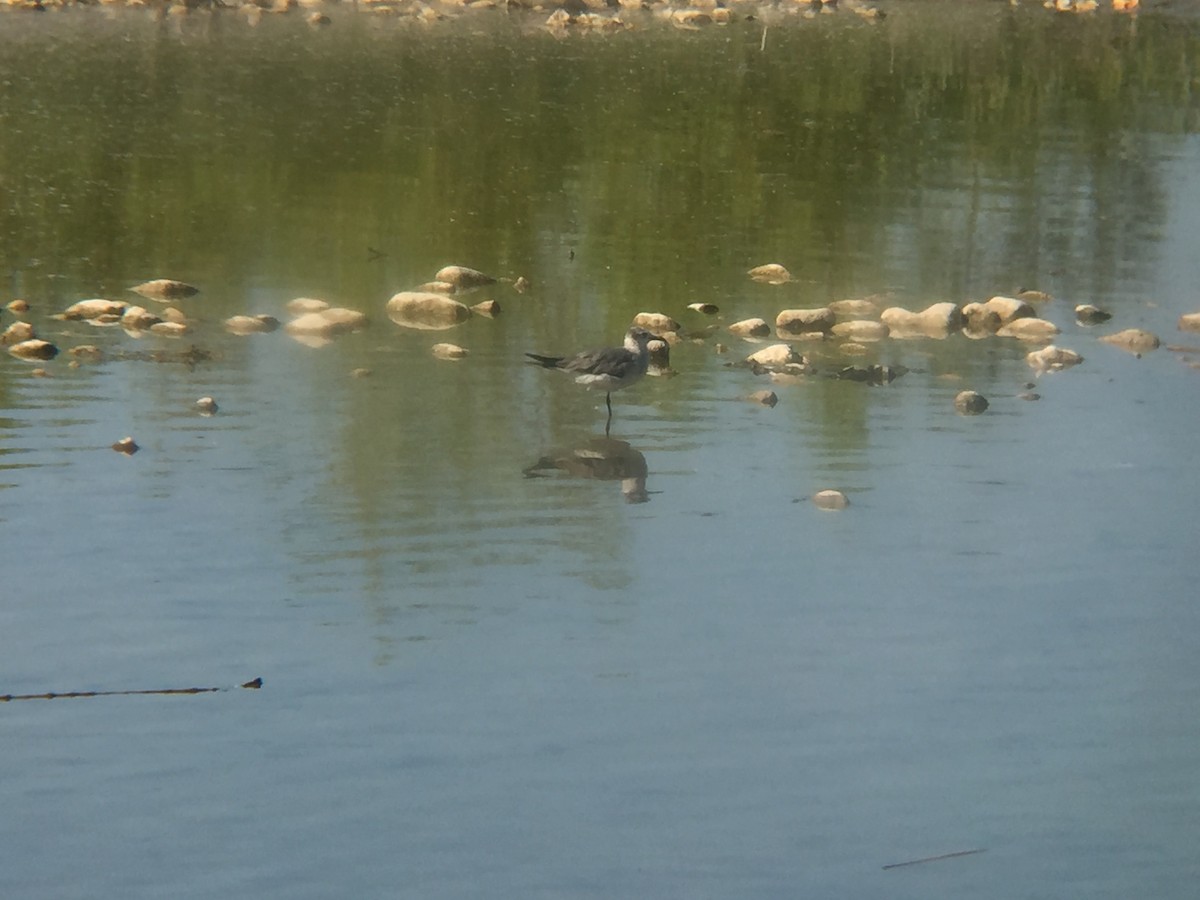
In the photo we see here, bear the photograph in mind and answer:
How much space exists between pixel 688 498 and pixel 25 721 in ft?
15.4

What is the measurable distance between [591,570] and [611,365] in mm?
3405

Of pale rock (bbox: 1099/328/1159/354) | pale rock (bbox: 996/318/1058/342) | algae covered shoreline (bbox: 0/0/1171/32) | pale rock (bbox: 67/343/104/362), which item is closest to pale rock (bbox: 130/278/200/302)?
pale rock (bbox: 67/343/104/362)

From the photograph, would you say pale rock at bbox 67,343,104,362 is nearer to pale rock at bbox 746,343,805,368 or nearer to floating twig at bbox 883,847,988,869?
pale rock at bbox 746,343,805,368

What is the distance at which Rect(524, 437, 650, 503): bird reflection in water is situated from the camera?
12.5m

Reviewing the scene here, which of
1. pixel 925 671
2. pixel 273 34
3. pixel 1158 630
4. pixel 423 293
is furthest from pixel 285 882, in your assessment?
pixel 273 34

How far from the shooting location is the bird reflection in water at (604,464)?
492 inches

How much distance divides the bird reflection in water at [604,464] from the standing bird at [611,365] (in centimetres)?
38

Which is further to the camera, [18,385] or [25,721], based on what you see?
[18,385]

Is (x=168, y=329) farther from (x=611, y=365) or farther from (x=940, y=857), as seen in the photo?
(x=940, y=857)

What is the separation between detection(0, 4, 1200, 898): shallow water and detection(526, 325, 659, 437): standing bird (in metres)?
0.32

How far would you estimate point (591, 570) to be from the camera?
10.8m

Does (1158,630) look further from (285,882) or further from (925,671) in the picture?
(285,882)

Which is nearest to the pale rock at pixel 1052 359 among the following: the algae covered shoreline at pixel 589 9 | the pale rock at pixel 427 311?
the pale rock at pixel 427 311

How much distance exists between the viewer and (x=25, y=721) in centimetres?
862
